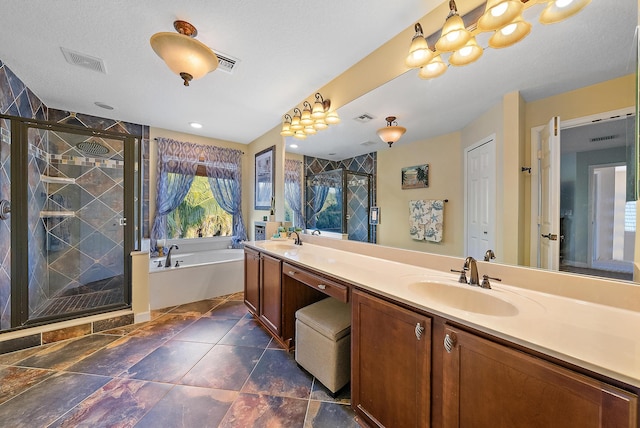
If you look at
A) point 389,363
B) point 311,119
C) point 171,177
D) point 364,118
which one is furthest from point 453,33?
point 171,177

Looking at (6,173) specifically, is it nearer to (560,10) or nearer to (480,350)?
(480,350)

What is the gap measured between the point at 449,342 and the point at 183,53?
82.9 inches

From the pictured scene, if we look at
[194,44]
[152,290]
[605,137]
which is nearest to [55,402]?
[152,290]

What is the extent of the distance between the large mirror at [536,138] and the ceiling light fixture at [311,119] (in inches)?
27.3

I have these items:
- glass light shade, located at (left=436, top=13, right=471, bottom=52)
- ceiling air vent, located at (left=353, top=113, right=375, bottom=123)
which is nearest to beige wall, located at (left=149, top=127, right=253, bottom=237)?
ceiling air vent, located at (left=353, top=113, right=375, bottom=123)

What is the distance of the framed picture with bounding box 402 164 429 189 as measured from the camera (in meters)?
1.52

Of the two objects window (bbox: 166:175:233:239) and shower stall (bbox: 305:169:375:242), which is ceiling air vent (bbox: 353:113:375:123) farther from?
window (bbox: 166:175:233:239)

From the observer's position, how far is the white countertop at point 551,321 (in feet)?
1.95

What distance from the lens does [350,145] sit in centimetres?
206

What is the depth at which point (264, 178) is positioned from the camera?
→ 11.2 ft

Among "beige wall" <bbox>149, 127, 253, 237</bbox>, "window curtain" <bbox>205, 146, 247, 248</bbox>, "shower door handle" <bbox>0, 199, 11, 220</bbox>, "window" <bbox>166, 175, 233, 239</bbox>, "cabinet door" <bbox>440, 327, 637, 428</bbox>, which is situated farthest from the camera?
"window curtain" <bbox>205, 146, 247, 248</bbox>

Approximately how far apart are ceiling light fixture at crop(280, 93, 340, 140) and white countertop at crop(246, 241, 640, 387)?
1523mm

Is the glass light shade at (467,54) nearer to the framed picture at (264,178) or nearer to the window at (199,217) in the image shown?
the framed picture at (264,178)

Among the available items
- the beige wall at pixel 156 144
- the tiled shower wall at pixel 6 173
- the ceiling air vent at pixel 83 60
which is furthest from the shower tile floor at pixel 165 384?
the ceiling air vent at pixel 83 60
